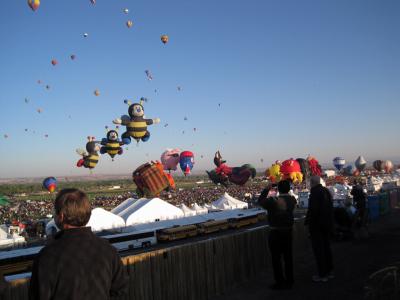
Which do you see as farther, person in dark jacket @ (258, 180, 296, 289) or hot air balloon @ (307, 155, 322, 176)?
hot air balloon @ (307, 155, 322, 176)

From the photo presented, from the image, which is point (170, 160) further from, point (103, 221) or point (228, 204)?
point (103, 221)

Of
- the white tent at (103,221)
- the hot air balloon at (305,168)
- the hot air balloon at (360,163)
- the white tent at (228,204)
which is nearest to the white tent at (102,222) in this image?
the white tent at (103,221)

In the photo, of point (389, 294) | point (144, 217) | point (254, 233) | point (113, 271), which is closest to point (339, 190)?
point (144, 217)

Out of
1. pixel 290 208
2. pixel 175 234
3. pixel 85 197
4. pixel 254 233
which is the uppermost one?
pixel 85 197

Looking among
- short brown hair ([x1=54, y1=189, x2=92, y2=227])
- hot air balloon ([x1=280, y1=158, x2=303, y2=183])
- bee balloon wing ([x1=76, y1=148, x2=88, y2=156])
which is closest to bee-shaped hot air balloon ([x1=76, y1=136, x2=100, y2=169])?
bee balloon wing ([x1=76, y1=148, x2=88, y2=156])

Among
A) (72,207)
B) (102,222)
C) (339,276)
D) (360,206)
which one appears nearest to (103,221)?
(102,222)

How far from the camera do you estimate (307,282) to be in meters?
6.94

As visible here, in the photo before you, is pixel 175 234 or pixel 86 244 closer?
pixel 86 244

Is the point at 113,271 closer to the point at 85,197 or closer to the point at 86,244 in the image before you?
the point at 86,244

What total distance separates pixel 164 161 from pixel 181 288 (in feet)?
154

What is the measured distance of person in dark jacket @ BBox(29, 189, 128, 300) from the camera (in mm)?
2496

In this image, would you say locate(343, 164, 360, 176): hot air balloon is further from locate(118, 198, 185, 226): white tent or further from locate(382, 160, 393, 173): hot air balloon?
locate(118, 198, 185, 226): white tent

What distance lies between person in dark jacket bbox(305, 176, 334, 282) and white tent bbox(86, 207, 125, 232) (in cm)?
2031

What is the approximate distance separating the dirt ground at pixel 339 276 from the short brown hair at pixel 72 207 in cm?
473
